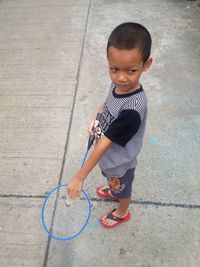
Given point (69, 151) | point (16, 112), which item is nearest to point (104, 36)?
point (16, 112)

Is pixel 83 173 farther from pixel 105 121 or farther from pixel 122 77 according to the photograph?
pixel 122 77

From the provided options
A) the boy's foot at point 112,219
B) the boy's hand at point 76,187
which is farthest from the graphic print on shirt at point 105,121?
the boy's foot at point 112,219

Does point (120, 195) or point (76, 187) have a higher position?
point (76, 187)

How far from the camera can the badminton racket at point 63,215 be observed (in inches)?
93.4

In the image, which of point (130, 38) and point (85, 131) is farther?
point (85, 131)

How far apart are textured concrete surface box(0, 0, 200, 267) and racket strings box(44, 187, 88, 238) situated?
68mm

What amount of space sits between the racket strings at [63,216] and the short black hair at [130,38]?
1395 mm

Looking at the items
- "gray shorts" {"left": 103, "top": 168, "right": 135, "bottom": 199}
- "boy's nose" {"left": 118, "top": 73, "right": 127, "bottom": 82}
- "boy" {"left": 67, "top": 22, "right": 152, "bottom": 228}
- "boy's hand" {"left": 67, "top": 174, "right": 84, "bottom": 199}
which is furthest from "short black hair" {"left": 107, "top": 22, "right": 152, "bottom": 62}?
"gray shorts" {"left": 103, "top": 168, "right": 135, "bottom": 199}

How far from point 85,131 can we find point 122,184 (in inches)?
48.2

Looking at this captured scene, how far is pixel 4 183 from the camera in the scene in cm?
276

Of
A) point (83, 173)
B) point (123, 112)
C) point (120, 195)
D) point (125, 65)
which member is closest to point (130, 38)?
point (125, 65)

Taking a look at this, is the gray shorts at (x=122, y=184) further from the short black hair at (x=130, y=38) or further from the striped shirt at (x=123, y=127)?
the short black hair at (x=130, y=38)

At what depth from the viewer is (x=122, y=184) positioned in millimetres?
2121

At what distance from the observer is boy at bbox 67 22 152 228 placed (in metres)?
1.54
